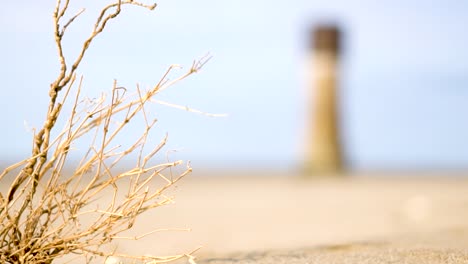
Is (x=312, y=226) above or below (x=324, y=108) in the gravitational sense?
above

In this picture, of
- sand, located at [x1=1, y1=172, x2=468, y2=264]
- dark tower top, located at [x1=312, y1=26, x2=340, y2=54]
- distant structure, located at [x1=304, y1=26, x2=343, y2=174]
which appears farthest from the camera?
dark tower top, located at [x1=312, y1=26, x2=340, y2=54]

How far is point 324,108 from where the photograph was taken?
42.7 feet

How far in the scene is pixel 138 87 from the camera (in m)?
2.36

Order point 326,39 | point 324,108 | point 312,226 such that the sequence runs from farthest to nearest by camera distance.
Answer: point 326,39 < point 324,108 < point 312,226

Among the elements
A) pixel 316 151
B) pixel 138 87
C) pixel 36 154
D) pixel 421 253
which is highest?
pixel 138 87

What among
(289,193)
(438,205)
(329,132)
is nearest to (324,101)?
(329,132)

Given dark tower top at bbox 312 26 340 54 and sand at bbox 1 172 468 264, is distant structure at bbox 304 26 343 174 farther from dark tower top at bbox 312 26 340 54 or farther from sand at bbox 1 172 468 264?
sand at bbox 1 172 468 264

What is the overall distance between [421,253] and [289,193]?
826 cm

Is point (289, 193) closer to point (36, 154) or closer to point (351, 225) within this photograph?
point (351, 225)

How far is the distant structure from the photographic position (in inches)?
510

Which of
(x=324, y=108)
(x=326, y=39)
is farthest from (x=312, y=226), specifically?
(x=326, y=39)

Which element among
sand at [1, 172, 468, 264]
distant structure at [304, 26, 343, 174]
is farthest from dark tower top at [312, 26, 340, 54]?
sand at [1, 172, 468, 264]

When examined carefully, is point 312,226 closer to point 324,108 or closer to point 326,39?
point 324,108

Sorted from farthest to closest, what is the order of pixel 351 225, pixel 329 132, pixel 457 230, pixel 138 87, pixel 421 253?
pixel 329 132 < pixel 351 225 < pixel 457 230 < pixel 421 253 < pixel 138 87
